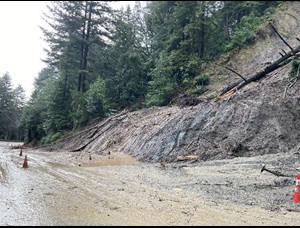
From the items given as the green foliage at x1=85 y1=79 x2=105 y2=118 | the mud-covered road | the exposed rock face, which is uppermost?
the green foliage at x1=85 y1=79 x2=105 y2=118

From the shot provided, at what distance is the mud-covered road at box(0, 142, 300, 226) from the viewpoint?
5.74 m

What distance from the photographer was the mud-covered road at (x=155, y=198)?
226 inches

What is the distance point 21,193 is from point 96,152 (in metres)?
12.8

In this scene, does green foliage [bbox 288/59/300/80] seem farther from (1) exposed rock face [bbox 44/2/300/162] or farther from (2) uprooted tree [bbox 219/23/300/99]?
(2) uprooted tree [bbox 219/23/300/99]

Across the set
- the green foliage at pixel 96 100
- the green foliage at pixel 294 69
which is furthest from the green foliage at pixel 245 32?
the green foliage at pixel 96 100

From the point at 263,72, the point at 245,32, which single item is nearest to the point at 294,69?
the point at 263,72

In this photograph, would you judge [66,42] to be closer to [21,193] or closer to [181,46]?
[181,46]

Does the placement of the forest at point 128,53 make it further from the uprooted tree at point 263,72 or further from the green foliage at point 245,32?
the uprooted tree at point 263,72

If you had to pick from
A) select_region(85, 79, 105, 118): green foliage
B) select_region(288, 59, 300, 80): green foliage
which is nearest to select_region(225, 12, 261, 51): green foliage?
select_region(288, 59, 300, 80): green foliage

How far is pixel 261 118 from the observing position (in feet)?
45.2

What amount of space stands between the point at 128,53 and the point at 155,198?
22.9 m

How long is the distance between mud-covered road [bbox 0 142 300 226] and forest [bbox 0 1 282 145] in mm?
13807

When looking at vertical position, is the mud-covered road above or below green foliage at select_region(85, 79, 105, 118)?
below

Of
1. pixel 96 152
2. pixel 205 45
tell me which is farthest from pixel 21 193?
pixel 205 45
